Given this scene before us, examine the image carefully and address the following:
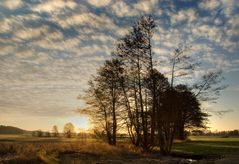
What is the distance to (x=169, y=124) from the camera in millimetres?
36312

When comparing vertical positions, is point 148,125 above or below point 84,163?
above

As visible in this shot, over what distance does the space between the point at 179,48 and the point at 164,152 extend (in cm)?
1090

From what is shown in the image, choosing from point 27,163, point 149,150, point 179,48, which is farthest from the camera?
point 149,150

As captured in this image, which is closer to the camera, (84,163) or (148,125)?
(84,163)

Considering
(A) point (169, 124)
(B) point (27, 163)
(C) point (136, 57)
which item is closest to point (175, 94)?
(A) point (169, 124)

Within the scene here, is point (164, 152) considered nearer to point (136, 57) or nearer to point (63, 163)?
point (136, 57)

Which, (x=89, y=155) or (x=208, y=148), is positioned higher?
(x=89, y=155)

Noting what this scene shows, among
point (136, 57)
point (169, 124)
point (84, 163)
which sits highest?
point (136, 57)

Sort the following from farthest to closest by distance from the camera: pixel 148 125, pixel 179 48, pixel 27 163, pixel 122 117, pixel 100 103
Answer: pixel 100 103
pixel 122 117
pixel 148 125
pixel 179 48
pixel 27 163

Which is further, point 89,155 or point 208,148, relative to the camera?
point 208,148

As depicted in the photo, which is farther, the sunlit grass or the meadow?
the sunlit grass

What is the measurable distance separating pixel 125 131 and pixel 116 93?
506 cm

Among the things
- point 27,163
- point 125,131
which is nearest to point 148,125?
point 125,131

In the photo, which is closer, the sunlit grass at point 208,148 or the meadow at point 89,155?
the meadow at point 89,155
